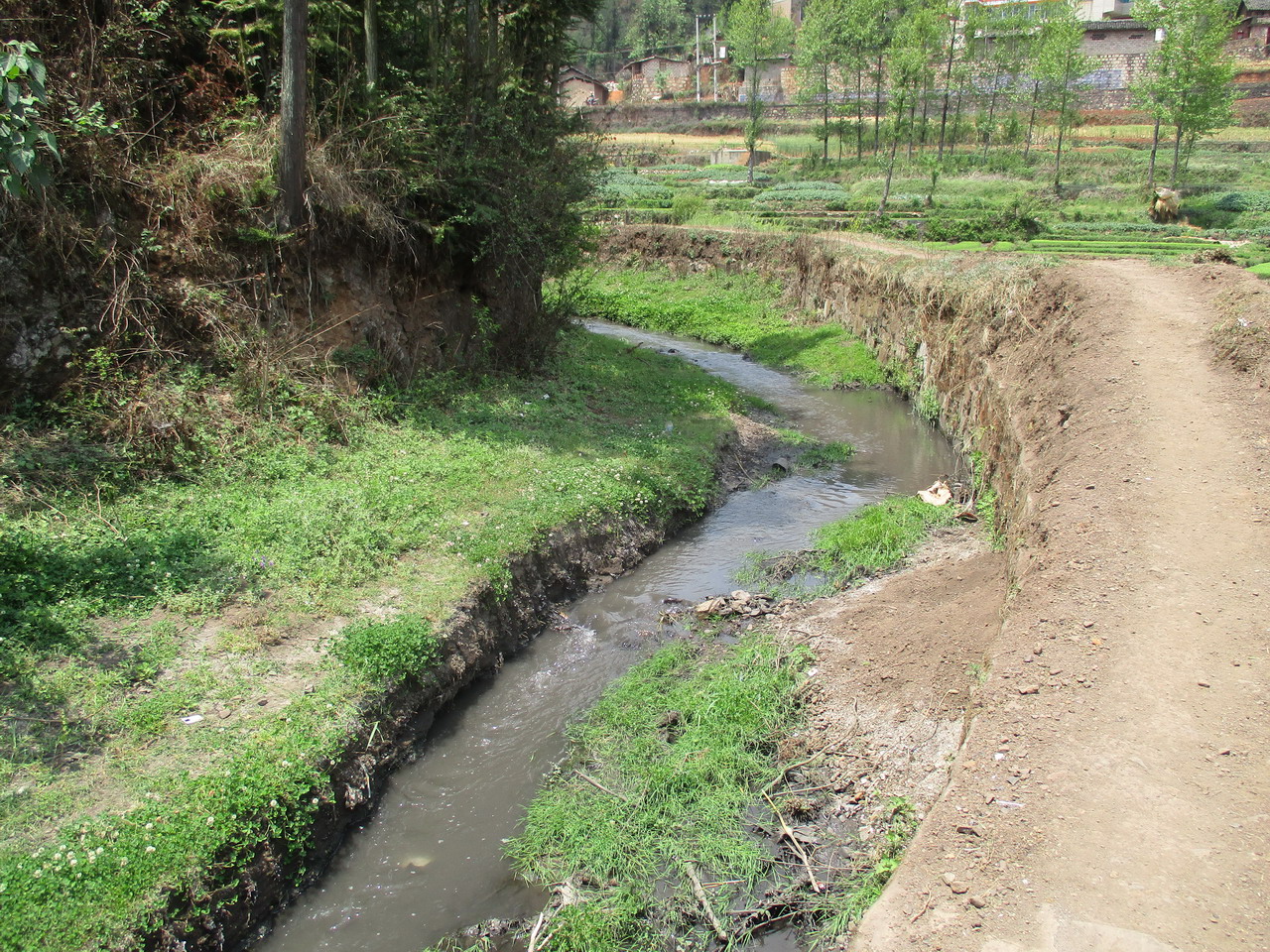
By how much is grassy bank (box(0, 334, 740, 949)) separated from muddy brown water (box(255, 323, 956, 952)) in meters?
0.56

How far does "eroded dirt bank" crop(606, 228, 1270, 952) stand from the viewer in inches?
186

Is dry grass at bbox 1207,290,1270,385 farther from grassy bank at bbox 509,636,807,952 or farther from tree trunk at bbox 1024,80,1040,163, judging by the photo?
tree trunk at bbox 1024,80,1040,163

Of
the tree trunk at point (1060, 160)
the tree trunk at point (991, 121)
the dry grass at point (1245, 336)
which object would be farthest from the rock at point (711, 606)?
the tree trunk at point (991, 121)

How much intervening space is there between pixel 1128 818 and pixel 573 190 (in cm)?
1374

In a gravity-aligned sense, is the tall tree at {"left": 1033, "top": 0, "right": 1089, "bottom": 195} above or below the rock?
above

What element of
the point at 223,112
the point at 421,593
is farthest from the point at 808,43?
the point at 421,593

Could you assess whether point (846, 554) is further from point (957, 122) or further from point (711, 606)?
point (957, 122)

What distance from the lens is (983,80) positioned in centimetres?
5300

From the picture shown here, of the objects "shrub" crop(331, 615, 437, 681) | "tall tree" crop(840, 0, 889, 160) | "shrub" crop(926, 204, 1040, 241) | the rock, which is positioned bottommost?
the rock

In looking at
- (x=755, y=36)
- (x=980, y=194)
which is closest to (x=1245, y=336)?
(x=980, y=194)

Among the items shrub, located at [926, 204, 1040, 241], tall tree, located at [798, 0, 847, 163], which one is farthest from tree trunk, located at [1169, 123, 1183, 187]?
tall tree, located at [798, 0, 847, 163]

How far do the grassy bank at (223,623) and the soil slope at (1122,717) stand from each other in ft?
13.7

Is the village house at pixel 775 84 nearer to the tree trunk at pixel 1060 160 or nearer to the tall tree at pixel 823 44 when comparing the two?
the tall tree at pixel 823 44

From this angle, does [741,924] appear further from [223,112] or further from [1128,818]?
[223,112]
